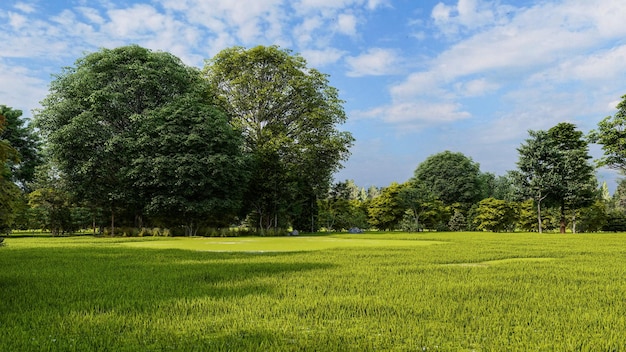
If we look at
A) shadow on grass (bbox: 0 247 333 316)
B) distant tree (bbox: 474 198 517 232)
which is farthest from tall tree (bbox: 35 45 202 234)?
distant tree (bbox: 474 198 517 232)

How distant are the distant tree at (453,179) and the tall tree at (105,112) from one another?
46.3 metres

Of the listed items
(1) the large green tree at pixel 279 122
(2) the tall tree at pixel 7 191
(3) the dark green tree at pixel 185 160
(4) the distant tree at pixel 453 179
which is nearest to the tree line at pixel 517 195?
(4) the distant tree at pixel 453 179

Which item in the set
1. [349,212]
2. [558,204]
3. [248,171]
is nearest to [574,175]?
[558,204]

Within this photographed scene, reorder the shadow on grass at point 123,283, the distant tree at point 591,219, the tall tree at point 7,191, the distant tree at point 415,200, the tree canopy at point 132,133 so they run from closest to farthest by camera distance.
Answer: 1. the shadow on grass at point 123,283
2. the tall tree at point 7,191
3. the tree canopy at point 132,133
4. the distant tree at point 591,219
5. the distant tree at point 415,200

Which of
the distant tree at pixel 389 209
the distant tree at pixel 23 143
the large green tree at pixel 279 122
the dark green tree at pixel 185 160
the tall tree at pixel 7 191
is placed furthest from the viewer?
the distant tree at pixel 389 209

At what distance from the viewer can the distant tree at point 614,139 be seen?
3947 cm

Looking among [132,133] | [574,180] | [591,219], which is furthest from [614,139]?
[132,133]

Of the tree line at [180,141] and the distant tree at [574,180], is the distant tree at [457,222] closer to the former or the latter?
the distant tree at [574,180]

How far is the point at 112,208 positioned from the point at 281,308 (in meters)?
34.7

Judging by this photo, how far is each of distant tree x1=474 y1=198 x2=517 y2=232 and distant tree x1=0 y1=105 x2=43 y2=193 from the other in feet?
184

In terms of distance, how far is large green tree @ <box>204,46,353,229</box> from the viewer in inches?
1506

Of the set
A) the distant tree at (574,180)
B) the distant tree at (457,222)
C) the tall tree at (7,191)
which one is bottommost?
the distant tree at (457,222)

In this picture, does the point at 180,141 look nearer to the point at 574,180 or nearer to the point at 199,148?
the point at 199,148

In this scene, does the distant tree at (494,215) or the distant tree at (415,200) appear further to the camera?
the distant tree at (494,215)
